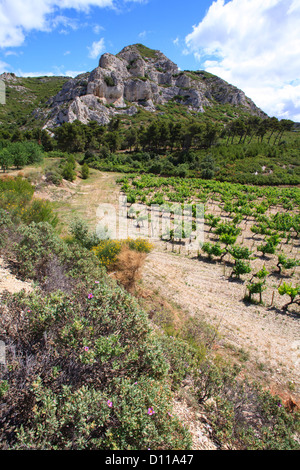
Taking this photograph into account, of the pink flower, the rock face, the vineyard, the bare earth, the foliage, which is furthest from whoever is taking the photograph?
the rock face

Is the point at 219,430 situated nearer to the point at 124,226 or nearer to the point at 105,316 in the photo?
the point at 105,316

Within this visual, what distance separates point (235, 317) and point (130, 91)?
312 feet

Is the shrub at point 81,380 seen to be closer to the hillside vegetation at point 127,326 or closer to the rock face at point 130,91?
the hillside vegetation at point 127,326

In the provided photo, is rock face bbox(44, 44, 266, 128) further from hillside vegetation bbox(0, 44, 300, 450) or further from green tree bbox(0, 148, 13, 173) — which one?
hillside vegetation bbox(0, 44, 300, 450)

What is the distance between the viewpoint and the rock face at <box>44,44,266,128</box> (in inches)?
2576

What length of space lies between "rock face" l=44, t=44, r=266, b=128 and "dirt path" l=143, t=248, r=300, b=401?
6395 cm

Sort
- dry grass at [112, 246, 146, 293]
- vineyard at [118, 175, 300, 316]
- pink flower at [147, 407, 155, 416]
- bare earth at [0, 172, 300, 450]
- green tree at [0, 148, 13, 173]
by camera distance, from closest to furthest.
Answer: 1. pink flower at [147, 407, 155, 416]
2. bare earth at [0, 172, 300, 450]
3. dry grass at [112, 246, 146, 293]
4. vineyard at [118, 175, 300, 316]
5. green tree at [0, 148, 13, 173]

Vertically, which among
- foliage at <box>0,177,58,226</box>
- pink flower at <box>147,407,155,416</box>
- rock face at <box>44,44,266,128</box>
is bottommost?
pink flower at <box>147,407,155,416</box>

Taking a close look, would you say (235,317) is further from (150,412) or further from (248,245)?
(248,245)

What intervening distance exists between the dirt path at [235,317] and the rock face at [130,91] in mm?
63947

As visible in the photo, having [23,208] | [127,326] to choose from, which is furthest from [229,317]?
[23,208]

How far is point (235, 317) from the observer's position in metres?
7.91

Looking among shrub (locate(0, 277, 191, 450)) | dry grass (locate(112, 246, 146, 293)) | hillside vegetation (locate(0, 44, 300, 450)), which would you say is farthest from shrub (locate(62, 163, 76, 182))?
shrub (locate(0, 277, 191, 450))

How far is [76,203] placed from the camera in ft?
64.7
